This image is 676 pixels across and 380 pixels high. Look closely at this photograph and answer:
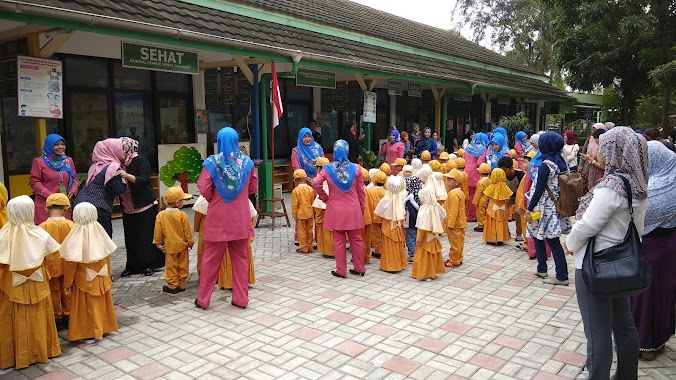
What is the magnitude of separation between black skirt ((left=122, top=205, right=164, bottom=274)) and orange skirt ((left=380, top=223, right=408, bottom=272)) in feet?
9.43

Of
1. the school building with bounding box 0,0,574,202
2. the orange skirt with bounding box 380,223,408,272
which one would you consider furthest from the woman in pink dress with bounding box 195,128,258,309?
the school building with bounding box 0,0,574,202

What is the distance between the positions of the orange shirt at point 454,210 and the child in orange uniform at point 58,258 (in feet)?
14.2

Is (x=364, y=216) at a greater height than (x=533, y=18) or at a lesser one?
lesser

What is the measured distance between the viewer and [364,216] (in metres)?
6.67

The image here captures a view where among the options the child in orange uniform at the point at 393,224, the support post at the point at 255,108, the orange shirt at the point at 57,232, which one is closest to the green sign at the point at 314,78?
the support post at the point at 255,108

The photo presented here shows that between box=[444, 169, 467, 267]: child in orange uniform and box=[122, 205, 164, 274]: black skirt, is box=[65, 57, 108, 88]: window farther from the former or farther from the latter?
box=[444, 169, 467, 267]: child in orange uniform

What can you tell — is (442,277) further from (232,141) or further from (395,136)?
(395,136)

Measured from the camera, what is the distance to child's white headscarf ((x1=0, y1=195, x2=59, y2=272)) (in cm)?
370

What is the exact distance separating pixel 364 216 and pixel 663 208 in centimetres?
357

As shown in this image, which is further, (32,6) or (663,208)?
(32,6)

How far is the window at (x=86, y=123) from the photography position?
356 inches

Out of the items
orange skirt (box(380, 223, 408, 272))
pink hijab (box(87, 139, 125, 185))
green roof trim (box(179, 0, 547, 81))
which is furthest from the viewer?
green roof trim (box(179, 0, 547, 81))

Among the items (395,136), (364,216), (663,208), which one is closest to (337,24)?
(395,136)

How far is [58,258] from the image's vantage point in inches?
160
